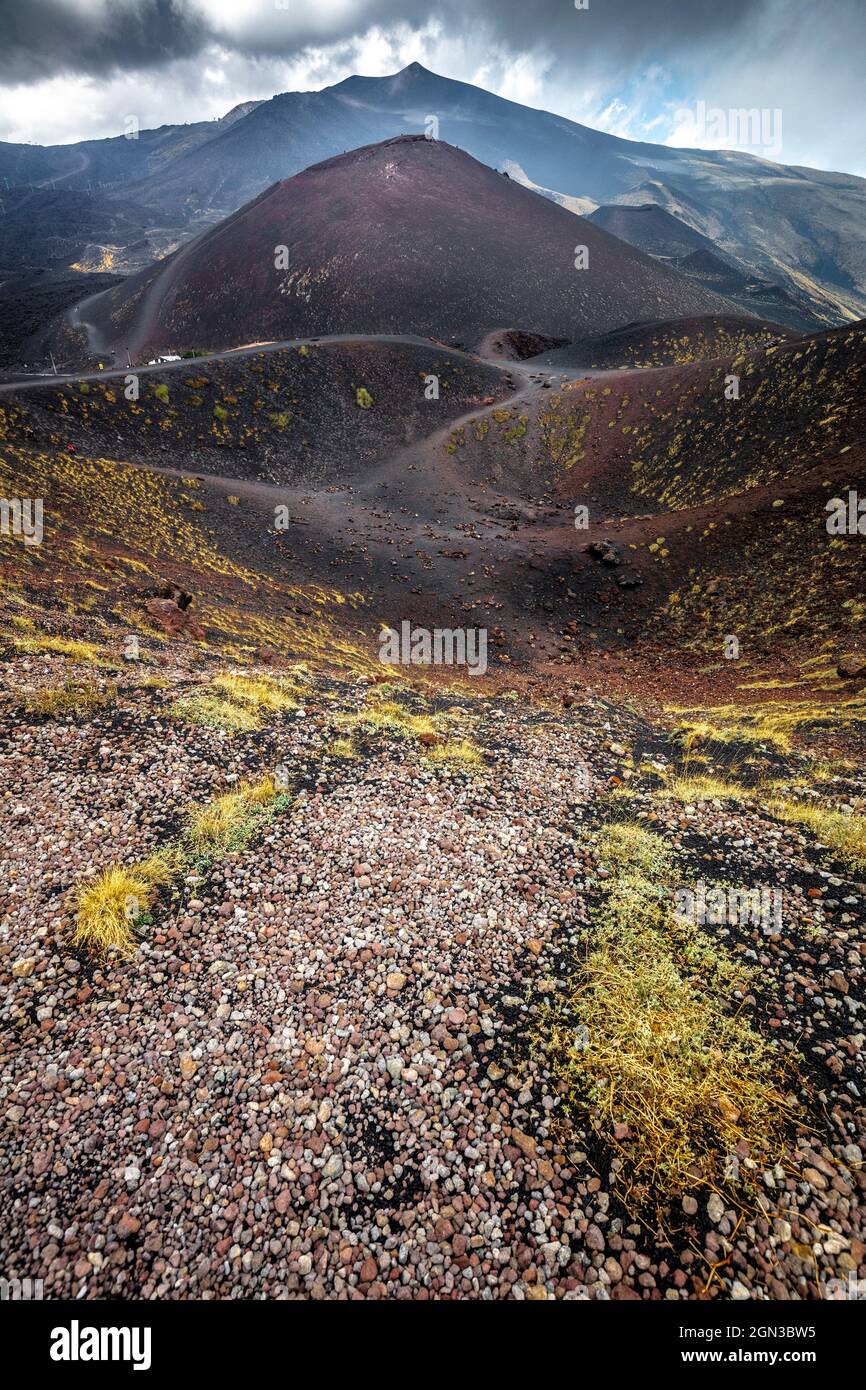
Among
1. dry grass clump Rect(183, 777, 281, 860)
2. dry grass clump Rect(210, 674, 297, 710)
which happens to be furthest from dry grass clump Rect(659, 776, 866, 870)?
dry grass clump Rect(210, 674, 297, 710)

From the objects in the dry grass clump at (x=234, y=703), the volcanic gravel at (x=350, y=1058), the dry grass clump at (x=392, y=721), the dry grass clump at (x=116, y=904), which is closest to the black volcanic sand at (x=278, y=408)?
the dry grass clump at (x=234, y=703)

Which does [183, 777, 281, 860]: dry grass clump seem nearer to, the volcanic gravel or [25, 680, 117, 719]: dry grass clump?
the volcanic gravel

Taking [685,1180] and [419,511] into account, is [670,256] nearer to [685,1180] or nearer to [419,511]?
[419,511]

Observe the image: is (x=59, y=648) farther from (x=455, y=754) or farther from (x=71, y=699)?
(x=455, y=754)

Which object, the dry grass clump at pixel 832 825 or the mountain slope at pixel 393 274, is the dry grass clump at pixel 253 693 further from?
the mountain slope at pixel 393 274

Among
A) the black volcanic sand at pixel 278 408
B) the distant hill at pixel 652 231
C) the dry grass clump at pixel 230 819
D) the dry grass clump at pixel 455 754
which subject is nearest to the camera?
the dry grass clump at pixel 230 819

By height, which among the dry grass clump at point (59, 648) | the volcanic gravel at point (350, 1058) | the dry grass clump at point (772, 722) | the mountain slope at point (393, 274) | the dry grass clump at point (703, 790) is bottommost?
the volcanic gravel at point (350, 1058)
